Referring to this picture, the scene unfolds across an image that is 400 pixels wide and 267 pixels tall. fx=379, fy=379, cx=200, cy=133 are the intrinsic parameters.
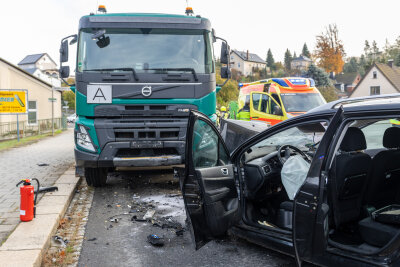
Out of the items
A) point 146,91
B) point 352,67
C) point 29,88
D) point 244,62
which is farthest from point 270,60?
point 146,91

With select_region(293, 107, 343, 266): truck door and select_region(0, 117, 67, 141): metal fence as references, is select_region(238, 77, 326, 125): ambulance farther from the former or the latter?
select_region(0, 117, 67, 141): metal fence

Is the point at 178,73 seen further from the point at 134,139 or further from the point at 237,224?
the point at 237,224

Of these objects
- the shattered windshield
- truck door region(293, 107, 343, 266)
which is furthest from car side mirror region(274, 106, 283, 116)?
truck door region(293, 107, 343, 266)

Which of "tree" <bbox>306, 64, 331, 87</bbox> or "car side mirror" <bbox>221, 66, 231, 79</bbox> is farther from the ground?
"tree" <bbox>306, 64, 331, 87</bbox>

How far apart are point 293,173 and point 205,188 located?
0.96 meters

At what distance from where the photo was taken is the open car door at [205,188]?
127 inches

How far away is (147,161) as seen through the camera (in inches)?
237

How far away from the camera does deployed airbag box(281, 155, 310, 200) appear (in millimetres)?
3576

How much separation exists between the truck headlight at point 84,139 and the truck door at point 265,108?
6.92 meters

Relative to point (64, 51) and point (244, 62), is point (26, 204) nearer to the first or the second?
point (64, 51)

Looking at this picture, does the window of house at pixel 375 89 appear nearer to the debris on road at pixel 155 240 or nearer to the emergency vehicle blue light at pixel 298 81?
the emergency vehicle blue light at pixel 298 81

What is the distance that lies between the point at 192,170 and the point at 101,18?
4.07m

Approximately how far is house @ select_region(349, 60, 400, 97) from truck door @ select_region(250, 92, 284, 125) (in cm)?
4151

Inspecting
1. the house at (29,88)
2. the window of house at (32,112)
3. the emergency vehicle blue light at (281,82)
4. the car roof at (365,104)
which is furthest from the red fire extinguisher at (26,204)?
the window of house at (32,112)
